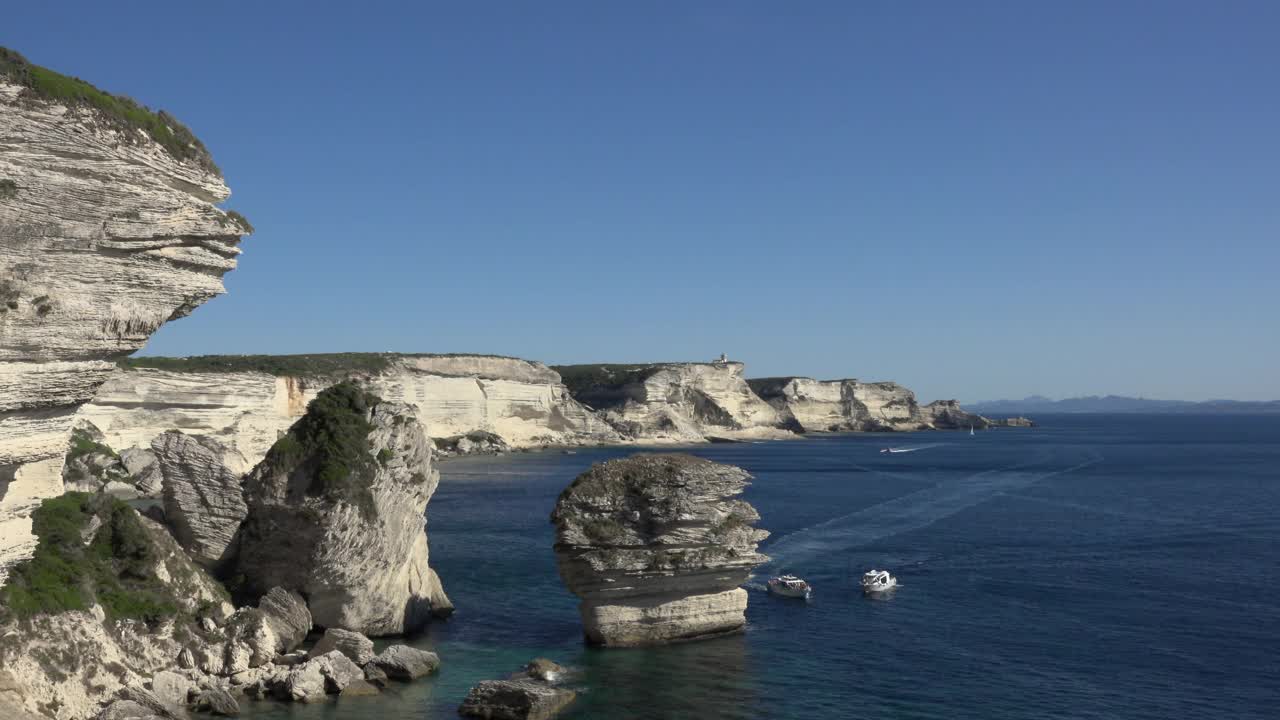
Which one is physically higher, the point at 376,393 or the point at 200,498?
the point at 376,393

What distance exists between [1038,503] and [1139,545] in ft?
62.1

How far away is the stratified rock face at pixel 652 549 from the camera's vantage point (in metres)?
27.3

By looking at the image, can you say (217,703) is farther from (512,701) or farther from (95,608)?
(512,701)

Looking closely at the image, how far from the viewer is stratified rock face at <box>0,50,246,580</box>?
59.7ft

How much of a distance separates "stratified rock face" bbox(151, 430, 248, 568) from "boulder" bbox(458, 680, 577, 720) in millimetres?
10130

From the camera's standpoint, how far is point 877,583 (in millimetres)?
35969

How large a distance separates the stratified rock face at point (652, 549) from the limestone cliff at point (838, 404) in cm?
14532

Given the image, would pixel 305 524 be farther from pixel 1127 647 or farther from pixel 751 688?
pixel 1127 647

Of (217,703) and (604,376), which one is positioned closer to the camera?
(217,703)

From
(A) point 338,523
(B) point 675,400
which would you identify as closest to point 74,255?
(A) point 338,523

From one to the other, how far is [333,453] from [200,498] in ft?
13.0

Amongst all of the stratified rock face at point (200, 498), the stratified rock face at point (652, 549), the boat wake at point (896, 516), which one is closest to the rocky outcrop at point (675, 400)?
the boat wake at point (896, 516)

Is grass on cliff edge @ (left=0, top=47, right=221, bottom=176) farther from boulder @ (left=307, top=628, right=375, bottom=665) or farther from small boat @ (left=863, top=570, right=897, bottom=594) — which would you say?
small boat @ (left=863, top=570, right=897, bottom=594)

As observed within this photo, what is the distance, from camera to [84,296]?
19141mm
